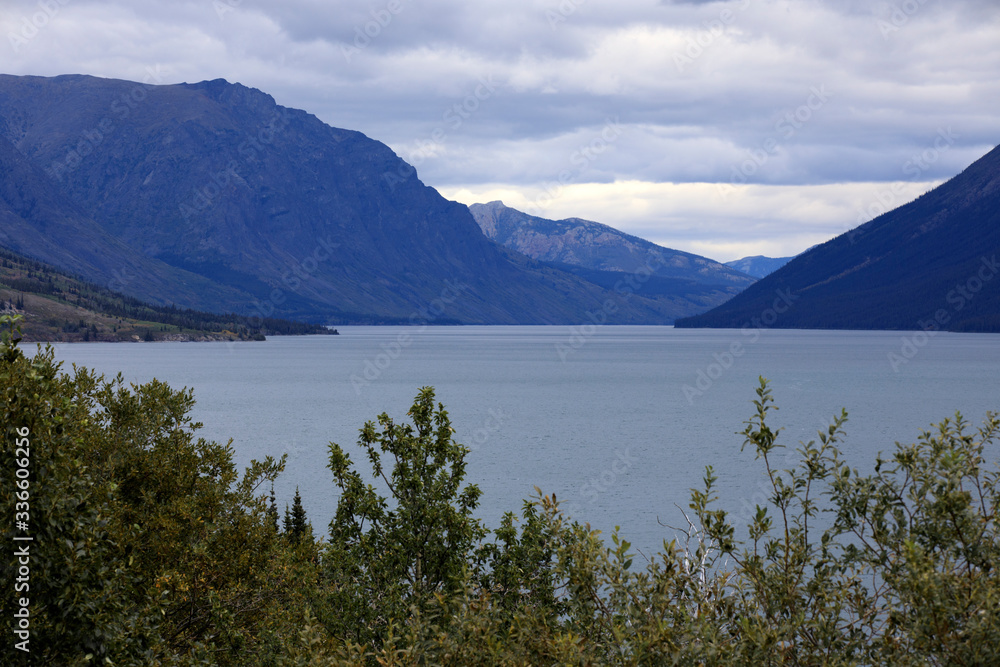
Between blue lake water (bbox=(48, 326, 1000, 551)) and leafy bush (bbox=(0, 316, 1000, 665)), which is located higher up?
leafy bush (bbox=(0, 316, 1000, 665))

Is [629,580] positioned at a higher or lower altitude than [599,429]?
higher

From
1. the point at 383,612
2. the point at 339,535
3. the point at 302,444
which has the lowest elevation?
the point at 302,444

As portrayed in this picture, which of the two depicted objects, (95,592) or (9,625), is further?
(95,592)

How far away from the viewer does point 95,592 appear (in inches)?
397

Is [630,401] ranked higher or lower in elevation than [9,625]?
lower

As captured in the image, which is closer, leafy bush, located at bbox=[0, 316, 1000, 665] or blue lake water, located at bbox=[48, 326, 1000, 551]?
leafy bush, located at bbox=[0, 316, 1000, 665]

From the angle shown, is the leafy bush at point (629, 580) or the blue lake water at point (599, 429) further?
the blue lake water at point (599, 429)

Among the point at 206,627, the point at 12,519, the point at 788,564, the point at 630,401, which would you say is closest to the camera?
the point at 12,519

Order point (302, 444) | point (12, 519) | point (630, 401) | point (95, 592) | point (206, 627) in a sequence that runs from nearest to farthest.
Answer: point (12, 519) → point (95, 592) → point (206, 627) → point (302, 444) → point (630, 401)

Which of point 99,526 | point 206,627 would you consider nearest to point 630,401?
point 206,627

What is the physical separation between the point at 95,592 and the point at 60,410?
7.26 ft

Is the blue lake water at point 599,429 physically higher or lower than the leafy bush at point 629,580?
lower

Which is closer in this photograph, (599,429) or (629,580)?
(629,580)

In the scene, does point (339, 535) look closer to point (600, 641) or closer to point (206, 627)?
point (206, 627)
